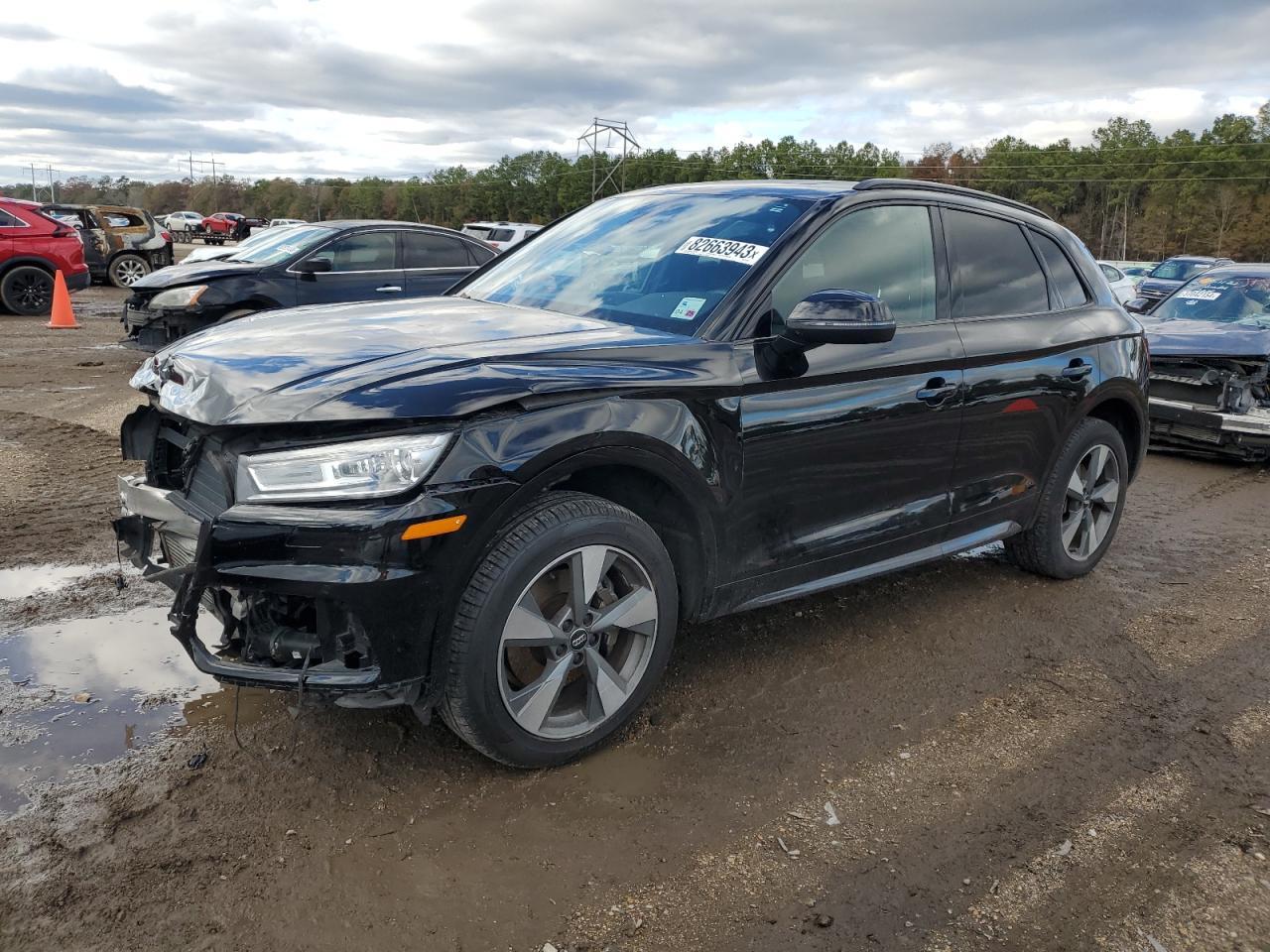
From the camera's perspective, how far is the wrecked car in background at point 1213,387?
26.4 ft

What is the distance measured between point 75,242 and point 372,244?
7.63 m

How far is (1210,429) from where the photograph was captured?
26.6ft

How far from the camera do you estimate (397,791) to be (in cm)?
298

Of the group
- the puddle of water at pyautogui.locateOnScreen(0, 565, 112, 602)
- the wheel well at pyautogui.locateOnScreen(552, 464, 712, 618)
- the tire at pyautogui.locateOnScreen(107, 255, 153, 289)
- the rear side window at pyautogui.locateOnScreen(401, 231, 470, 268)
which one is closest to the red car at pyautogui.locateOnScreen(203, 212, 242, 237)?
the tire at pyautogui.locateOnScreen(107, 255, 153, 289)

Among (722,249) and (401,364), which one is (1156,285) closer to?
(722,249)

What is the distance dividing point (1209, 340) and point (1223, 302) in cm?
134

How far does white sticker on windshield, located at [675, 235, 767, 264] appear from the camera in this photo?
3572 mm

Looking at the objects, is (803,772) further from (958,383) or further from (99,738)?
(99,738)

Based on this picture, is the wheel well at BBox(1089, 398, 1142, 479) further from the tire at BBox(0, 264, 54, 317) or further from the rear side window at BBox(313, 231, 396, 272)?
the tire at BBox(0, 264, 54, 317)

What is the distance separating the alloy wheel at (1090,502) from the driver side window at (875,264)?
1.46 m

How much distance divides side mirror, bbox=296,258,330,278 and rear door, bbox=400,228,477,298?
34.8 inches

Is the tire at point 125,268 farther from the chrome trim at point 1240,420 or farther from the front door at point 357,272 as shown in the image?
the chrome trim at point 1240,420

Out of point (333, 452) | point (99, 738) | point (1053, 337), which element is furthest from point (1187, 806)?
point (99, 738)

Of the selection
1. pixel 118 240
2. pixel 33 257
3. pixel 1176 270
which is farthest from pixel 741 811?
pixel 1176 270
